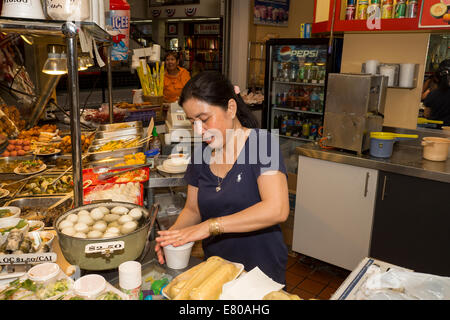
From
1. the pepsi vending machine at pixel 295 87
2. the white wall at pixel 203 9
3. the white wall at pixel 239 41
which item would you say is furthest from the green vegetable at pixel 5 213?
the white wall at pixel 203 9

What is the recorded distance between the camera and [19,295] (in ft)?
3.96

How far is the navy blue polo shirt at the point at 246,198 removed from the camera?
1.93m

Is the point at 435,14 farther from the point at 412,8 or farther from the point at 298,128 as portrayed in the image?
the point at 298,128

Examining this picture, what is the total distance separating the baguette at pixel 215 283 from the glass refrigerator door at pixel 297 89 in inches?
160

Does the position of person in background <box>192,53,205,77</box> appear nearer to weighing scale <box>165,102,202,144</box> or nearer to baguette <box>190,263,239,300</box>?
weighing scale <box>165,102,202,144</box>

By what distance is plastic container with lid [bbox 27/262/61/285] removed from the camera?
1.27m

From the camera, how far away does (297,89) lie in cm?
564

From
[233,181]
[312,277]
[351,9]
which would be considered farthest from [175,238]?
[351,9]

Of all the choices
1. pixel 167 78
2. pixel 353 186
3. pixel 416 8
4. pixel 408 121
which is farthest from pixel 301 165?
pixel 167 78

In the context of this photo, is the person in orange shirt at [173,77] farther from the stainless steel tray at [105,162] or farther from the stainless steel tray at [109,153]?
the stainless steel tray at [105,162]

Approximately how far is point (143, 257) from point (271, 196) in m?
0.64

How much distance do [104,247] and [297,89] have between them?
4.77 meters

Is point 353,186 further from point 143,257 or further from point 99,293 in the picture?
point 99,293
